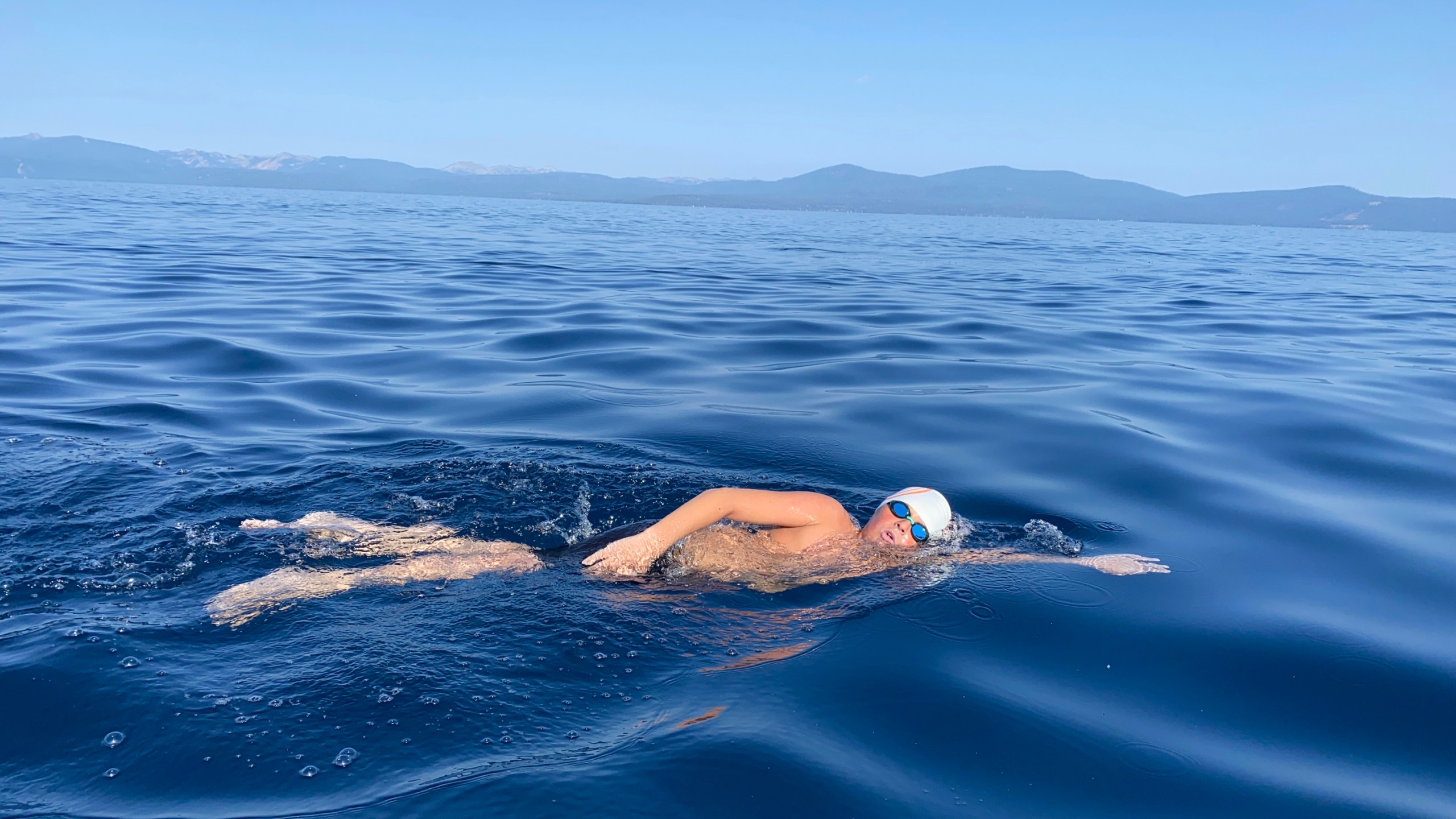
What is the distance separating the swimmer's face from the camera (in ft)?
20.2

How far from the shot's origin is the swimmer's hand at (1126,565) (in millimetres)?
5977

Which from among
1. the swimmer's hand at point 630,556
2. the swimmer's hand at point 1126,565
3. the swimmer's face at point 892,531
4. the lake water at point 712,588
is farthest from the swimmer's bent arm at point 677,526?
the swimmer's hand at point 1126,565

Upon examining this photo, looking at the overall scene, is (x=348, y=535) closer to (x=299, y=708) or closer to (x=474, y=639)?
(x=474, y=639)

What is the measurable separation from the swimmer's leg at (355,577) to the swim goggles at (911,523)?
252 cm

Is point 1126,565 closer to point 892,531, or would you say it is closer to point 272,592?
point 892,531

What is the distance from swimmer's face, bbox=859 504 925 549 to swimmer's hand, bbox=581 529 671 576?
1.62 meters

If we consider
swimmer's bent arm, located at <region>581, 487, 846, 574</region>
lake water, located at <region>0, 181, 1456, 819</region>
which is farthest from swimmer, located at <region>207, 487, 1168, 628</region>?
lake water, located at <region>0, 181, 1456, 819</region>

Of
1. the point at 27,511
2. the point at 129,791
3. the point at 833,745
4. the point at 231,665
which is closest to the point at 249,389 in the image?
the point at 27,511

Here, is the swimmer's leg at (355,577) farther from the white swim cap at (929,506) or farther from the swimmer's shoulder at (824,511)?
the white swim cap at (929,506)

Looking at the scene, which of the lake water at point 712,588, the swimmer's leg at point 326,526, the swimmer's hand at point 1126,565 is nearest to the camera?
the lake water at point 712,588

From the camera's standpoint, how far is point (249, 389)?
10.4 m

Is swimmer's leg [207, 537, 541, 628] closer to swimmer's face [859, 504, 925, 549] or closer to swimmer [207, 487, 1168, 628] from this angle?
swimmer [207, 487, 1168, 628]

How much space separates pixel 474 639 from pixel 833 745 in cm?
A: 199

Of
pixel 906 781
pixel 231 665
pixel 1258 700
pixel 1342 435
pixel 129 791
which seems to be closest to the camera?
pixel 129 791
